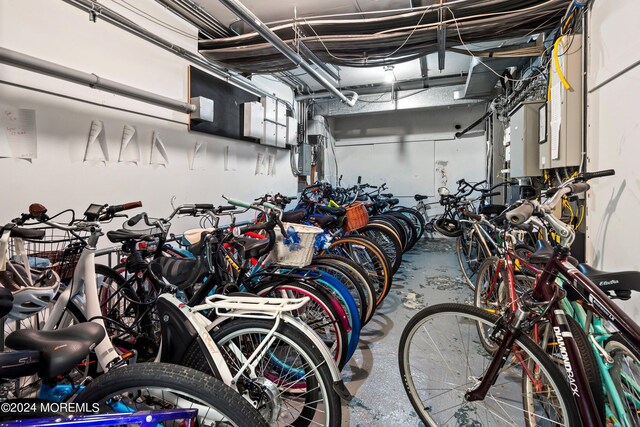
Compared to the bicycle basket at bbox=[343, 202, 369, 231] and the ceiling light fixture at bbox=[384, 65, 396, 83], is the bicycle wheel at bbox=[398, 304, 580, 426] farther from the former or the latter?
the ceiling light fixture at bbox=[384, 65, 396, 83]

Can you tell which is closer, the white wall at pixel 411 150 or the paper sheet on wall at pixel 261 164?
the paper sheet on wall at pixel 261 164

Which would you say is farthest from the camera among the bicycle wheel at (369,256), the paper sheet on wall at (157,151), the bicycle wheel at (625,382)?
the paper sheet on wall at (157,151)

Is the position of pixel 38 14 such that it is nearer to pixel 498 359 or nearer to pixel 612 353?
pixel 498 359

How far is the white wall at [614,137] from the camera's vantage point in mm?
1700

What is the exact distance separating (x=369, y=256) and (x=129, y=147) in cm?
231

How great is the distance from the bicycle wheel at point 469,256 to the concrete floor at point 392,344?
5.1 inches

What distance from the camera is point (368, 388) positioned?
188cm

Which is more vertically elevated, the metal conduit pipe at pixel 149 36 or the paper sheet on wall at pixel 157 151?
the metal conduit pipe at pixel 149 36

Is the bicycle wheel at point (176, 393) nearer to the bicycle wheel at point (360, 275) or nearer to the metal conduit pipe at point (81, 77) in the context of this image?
the bicycle wheel at point (360, 275)

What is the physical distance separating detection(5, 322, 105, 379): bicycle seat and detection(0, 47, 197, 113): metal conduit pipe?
189 centimetres

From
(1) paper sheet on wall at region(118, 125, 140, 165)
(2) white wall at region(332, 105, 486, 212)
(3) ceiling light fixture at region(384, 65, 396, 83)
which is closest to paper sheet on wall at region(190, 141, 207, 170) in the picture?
(1) paper sheet on wall at region(118, 125, 140, 165)

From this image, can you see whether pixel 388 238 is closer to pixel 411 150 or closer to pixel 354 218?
pixel 354 218

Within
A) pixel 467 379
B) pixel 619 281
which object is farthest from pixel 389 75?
pixel 619 281


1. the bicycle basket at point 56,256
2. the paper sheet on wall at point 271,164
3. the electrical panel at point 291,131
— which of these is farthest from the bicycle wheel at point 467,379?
the electrical panel at point 291,131
